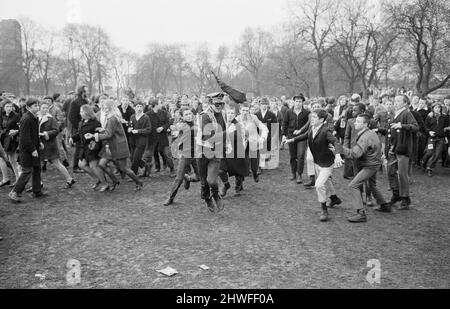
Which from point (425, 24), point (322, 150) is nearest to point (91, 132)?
point (322, 150)

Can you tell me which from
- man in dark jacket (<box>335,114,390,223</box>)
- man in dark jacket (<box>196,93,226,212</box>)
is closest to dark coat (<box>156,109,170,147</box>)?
man in dark jacket (<box>196,93,226,212</box>)

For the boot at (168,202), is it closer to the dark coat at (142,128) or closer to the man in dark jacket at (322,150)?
the dark coat at (142,128)

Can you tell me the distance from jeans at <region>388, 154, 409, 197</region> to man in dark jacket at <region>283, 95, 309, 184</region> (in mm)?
2105

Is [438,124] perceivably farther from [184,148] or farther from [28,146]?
Result: [28,146]

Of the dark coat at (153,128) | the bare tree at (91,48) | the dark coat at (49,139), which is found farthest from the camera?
the bare tree at (91,48)

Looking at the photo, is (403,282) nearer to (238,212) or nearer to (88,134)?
(238,212)

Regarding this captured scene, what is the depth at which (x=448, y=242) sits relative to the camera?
5648mm

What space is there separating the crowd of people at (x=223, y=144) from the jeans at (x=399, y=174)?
0.7 inches

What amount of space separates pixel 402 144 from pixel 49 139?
7013 millimetres

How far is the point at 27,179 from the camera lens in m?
7.72

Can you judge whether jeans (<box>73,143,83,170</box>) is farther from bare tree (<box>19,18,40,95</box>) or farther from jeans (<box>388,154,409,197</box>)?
bare tree (<box>19,18,40,95</box>)

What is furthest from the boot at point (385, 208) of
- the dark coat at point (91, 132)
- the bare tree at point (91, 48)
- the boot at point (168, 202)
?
the bare tree at point (91, 48)

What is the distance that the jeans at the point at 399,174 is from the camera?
23.9ft

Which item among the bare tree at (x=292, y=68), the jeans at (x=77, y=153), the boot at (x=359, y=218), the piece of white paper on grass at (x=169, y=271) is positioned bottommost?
the piece of white paper on grass at (x=169, y=271)
